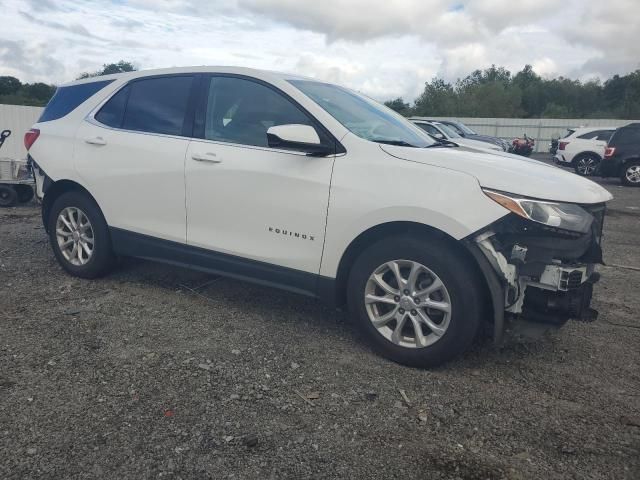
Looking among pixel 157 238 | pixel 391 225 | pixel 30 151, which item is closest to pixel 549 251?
pixel 391 225

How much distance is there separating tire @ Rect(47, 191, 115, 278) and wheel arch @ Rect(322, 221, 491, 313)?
2.23 meters

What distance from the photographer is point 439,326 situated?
329 centimetres

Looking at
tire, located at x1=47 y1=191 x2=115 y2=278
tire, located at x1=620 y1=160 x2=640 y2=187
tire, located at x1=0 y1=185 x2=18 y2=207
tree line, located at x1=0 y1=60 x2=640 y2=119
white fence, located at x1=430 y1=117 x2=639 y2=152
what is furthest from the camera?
tree line, located at x1=0 y1=60 x2=640 y2=119

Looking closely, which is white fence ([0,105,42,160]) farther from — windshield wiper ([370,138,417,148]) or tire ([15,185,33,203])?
windshield wiper ([370,138,417,148])

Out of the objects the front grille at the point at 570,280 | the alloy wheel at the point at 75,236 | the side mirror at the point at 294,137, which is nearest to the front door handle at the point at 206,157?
the side mirror at the point at 294,137

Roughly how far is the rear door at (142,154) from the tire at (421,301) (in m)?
1.59

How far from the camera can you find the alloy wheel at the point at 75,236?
4836 mm

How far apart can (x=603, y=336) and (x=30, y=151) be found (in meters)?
5.12

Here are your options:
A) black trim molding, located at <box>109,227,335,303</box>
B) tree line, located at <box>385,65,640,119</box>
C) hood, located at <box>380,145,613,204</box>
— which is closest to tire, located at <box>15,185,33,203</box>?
black trim molding, located at <box>109,227,335,303</box>

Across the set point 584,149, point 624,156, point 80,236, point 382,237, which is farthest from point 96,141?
point 584,149

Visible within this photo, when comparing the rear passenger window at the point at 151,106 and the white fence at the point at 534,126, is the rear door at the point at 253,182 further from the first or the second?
the white fence at the point at 534,126

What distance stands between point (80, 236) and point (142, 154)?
3.58 ft

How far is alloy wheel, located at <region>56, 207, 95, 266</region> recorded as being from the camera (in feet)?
15.9

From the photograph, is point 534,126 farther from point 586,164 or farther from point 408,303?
point 408,303
